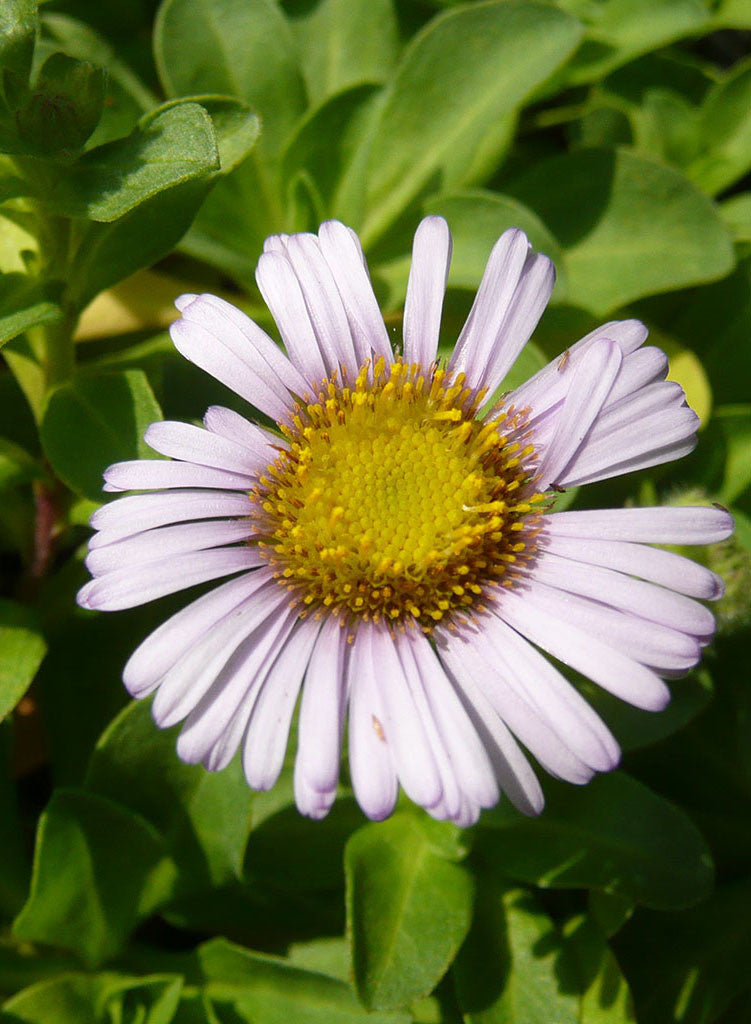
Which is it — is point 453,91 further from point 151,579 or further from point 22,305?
point 151,579

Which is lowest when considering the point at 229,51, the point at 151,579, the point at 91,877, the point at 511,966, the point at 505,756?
the point at 511,966

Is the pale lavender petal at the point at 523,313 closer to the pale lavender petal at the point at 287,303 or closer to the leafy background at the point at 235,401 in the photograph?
the leafy background at the point at 235,401

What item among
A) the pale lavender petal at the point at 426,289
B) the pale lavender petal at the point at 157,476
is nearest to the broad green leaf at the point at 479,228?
the pale lavender petal at the point at 426,289

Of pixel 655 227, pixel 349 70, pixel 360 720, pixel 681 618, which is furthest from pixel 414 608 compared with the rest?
pixel 349 70

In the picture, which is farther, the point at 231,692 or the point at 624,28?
the point at 624,28

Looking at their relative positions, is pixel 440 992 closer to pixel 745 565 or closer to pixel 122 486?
pixel 745 565

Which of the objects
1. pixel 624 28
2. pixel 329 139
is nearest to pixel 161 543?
pixel 329 139
